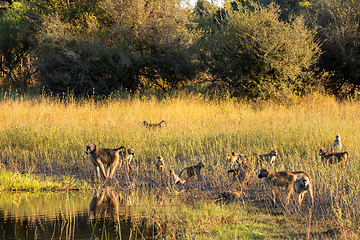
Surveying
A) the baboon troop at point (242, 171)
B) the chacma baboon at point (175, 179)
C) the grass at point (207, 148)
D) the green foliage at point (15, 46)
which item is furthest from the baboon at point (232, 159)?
the green foliage at point (15, 46)

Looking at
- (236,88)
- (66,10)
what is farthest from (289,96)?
(66,10)

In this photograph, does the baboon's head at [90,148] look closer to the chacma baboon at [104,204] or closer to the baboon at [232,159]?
the chacma baboon at [104,204]

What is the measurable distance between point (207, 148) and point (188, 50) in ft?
37.5

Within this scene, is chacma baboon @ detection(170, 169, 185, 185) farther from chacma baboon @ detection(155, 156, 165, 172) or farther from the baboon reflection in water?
the baboon reflection in water

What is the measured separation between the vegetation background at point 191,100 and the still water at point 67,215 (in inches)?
21.7

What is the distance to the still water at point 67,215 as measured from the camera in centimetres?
588

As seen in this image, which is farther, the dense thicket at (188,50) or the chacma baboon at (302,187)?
the dense thicket at (188,50)

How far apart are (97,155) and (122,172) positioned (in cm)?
125

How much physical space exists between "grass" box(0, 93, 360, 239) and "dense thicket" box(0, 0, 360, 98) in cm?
219

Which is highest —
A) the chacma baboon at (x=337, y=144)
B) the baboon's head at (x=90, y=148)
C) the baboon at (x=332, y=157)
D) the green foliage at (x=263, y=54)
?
the green foliage at (x=263, y=54)

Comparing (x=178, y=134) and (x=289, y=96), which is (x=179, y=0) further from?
(x=178, y=134)

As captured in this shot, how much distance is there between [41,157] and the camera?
11.3 meters

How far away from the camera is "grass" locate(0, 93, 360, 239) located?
596 centimetres

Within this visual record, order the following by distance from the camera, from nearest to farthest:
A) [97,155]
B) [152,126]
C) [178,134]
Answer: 1. [97,155]
2. [178,134]
3. [152,126]
